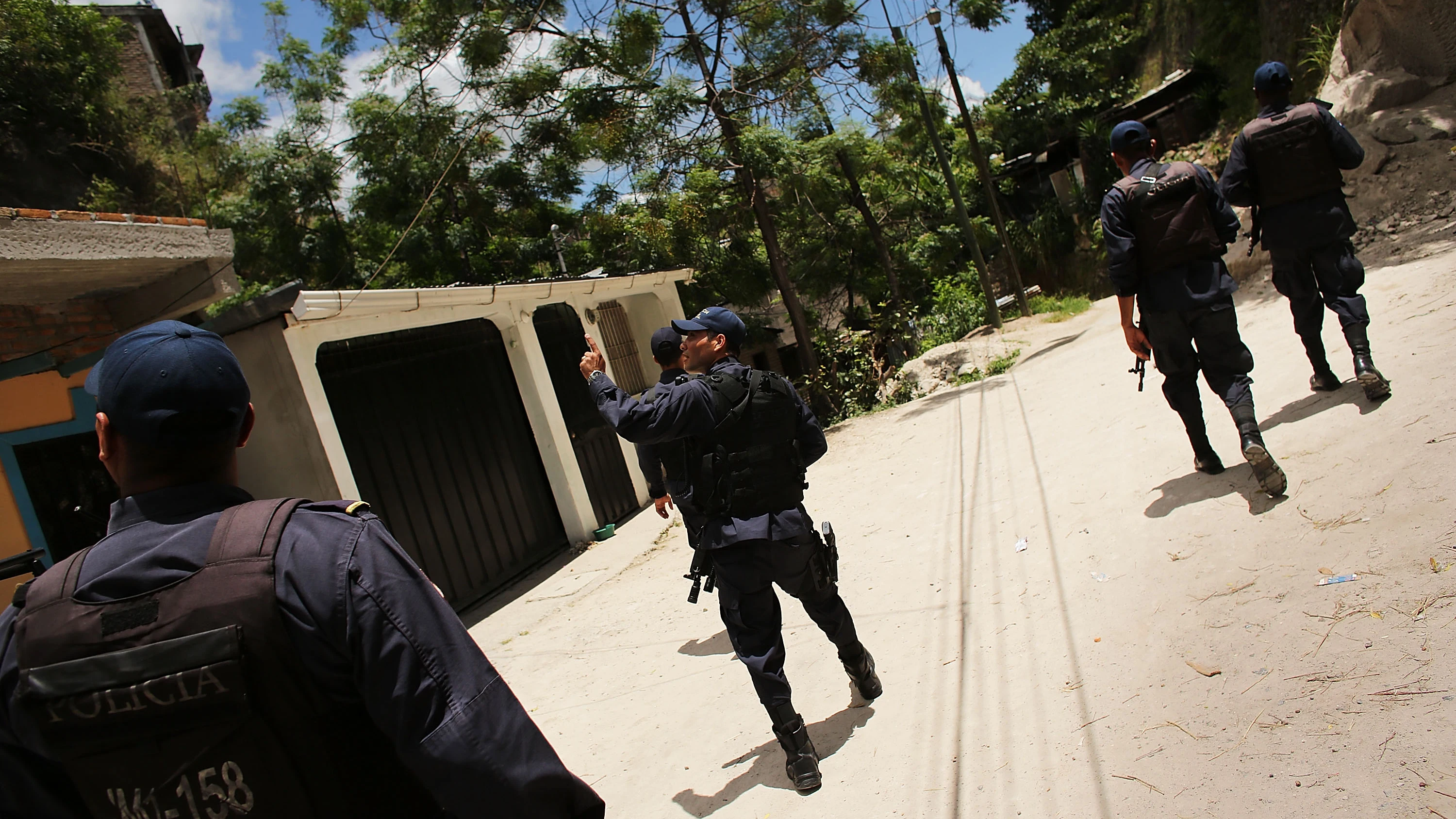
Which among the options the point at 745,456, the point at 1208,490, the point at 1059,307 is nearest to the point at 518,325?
the point at 745,456

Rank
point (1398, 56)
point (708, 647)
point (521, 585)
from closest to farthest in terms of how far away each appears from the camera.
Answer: point (708, 647) → point (521, 585) → point (1398, 56)

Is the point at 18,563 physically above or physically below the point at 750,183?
below

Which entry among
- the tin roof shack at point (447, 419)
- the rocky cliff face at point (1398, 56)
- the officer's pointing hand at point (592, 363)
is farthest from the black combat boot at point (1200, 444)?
the rocky cliff face at point (1398, 56)

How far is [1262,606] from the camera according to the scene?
311cm

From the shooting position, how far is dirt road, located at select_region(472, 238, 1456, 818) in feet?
8.10

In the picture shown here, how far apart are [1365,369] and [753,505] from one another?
10.5 ft

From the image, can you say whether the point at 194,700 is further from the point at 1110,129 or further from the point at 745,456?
the point at 1110,129

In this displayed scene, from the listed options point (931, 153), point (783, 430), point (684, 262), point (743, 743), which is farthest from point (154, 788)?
Result: point (931, 153)

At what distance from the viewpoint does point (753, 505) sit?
3.16 m

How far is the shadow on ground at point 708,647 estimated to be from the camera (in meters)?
4.64

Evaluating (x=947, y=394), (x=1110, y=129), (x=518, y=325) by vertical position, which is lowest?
(x=947, y=394)

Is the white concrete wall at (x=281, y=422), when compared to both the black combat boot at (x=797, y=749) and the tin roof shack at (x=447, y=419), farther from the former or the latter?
the black combat boot at (x=797, y=749)

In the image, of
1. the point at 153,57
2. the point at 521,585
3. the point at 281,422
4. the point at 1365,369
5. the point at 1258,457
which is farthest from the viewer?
the point at 153,57

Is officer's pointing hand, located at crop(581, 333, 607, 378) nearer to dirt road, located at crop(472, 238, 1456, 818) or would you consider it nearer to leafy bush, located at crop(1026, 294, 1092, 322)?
dirt road, located at crop(472, 238, 1456, 818)
